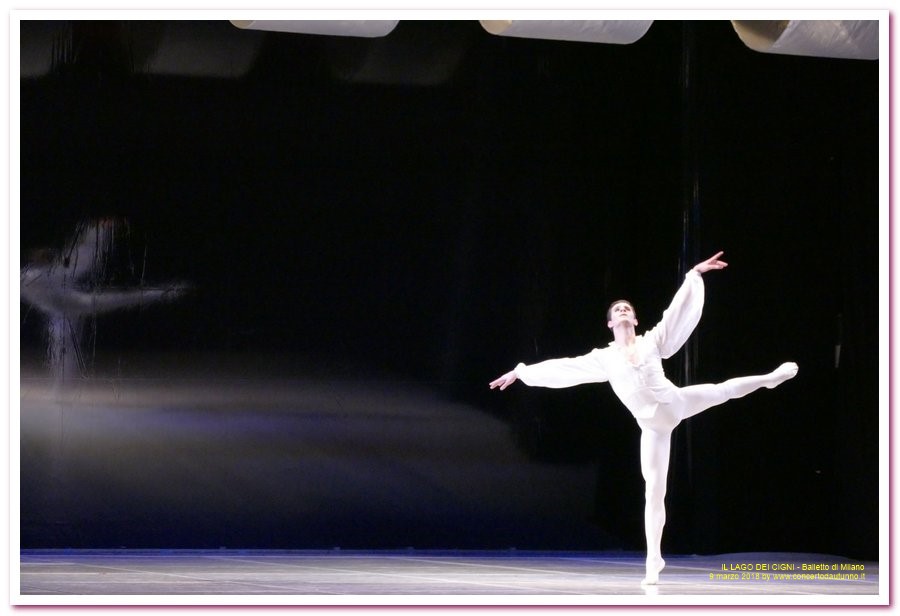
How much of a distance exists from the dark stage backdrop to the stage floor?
18cm

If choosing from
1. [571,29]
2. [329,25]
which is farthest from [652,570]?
[329,25]

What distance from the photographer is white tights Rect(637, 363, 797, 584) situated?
5.05 m

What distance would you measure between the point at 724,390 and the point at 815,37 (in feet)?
5.02

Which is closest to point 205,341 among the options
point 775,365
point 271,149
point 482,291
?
point 271,149

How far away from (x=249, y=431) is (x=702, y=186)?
8.60 feet

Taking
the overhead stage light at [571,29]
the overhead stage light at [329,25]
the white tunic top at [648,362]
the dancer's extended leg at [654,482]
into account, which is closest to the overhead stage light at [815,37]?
the overhead stage light at [571,29]

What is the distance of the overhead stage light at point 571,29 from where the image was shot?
4.92 metres

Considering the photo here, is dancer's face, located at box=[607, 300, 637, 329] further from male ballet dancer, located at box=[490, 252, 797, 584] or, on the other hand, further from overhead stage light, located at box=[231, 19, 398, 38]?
overhead stage light, located at box=[231, 19, 398, 38]

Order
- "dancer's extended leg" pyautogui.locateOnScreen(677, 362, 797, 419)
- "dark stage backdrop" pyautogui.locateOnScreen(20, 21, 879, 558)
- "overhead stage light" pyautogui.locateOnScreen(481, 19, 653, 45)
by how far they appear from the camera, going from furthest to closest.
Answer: "dark stage backdrop" pyautogui.locateOnScreen(20, 21, 879, 558) → "dancer's extended leg" pyautogui.locateOnScreen(677, 362, 797, 419) → "overhead stage light" pyautogui.locateOnScreen(481, 19, 653, 45)

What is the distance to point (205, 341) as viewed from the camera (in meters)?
6.20

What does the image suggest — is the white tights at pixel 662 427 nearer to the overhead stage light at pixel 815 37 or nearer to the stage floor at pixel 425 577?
the stage floor at pixel 425 577

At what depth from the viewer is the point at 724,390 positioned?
5066 mm

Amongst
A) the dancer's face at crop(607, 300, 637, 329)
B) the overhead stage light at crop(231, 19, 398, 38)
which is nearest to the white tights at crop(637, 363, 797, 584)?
the dancer's face at crop(607, 300, 637, 329)

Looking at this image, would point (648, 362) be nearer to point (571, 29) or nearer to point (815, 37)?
point (571, 29)
